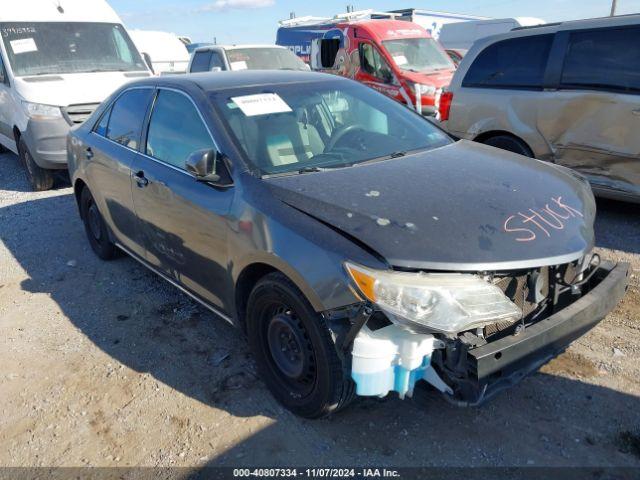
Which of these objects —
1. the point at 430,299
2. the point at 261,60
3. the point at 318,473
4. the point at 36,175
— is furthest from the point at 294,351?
the point at 261,60

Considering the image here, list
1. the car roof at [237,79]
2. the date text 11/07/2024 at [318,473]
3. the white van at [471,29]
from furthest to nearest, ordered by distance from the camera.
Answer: the white van at [471,29], the car roof at [237,79], the date text 11/07/2024 at [318,473]

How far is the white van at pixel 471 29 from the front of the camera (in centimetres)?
1697

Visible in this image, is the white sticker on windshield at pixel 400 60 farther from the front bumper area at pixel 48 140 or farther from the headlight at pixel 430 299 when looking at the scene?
the headlight at pixel 430 299

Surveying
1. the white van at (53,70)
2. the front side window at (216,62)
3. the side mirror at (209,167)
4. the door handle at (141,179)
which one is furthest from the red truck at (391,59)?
the side mirror at (209,167)

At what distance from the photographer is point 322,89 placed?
3.63 metres

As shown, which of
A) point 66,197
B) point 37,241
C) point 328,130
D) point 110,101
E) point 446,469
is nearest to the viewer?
point 446,469

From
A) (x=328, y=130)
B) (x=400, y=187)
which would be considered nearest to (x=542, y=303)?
(x=400, y=187)

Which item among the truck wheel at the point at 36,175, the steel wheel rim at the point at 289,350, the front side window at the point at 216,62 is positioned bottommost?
the truck wheel at the point at 36,175

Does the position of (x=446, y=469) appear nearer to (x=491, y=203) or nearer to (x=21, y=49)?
(x=491, y=203)

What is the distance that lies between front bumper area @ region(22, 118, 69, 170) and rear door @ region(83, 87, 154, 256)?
2.87 meters

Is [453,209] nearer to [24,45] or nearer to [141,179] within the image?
[141,179]

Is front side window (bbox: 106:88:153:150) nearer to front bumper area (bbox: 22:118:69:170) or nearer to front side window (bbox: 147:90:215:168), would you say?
front side window (bbox: 147:90:215:168)

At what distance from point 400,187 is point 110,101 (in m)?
2.95

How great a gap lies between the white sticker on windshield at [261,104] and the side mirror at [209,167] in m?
0.43
